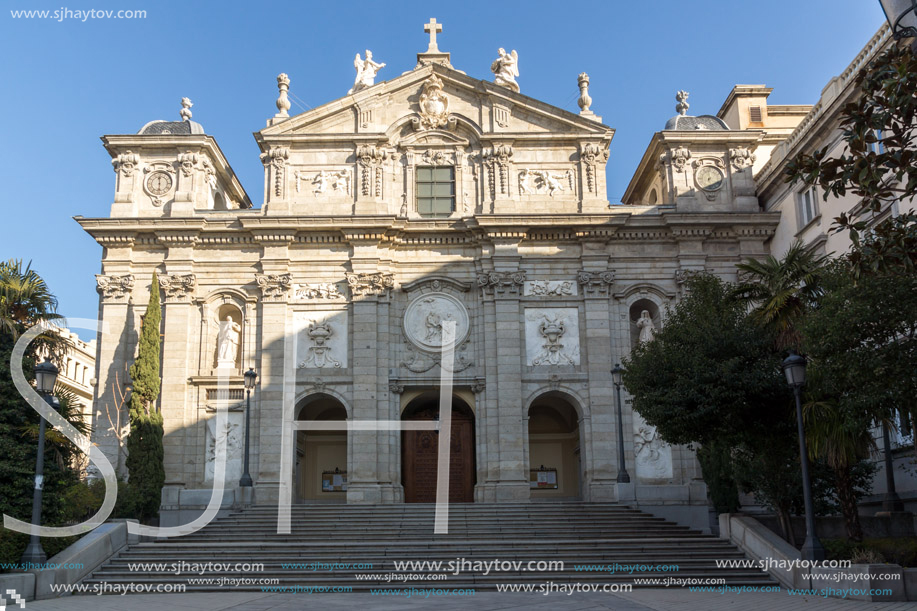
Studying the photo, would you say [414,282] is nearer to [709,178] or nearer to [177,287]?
[177,287]

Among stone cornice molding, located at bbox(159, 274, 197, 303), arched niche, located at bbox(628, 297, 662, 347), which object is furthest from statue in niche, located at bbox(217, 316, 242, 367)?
arched niche, located at bbox(628, 297, 662, 347)

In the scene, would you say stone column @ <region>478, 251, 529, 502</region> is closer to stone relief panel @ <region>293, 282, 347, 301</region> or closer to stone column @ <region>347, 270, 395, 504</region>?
stone column @ <region>347, 270, 395, 504</region>

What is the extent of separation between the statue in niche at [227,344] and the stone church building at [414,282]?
0.09 metres

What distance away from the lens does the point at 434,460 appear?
107ft

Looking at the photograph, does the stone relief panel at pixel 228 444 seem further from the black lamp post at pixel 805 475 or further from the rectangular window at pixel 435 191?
the black lamp post at pixel 805 475

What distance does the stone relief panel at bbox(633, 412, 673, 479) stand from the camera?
3081 centimetres

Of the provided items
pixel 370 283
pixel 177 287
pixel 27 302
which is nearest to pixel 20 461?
pixel 27 302

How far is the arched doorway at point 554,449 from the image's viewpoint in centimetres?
3391

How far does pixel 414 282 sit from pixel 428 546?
12934 millimetres

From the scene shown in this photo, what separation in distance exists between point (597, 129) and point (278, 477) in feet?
57.9

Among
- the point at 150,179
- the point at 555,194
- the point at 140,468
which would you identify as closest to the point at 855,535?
the point at 555,194

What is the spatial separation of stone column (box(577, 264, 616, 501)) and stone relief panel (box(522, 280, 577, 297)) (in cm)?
51

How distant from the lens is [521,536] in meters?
23.7

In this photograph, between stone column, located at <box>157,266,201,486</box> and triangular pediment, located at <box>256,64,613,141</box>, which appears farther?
triangular pediment, located at <box>256,64,613,141</box>
